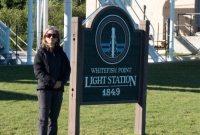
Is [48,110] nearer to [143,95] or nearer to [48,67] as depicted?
[48,67]

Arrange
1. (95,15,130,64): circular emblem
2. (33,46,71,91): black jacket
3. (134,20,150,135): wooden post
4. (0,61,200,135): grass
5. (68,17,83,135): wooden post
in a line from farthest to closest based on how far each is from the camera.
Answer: (0,61,200,135): grass, (134,20,150,135): wooden post, (95,15,130,64): circular emblem, (68,17,83,135): wooden post, (33,46,71,91): black jacket

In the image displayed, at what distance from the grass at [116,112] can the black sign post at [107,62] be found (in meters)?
0.84

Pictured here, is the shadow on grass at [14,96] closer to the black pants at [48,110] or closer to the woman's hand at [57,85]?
the black pants at [48,110]

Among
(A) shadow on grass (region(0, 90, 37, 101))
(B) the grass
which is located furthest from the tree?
(A) shadow on grass (region(0, 90, 37, 101))

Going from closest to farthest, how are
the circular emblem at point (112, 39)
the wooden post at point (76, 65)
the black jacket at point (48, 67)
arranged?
1. the black jacket at point (48, 67)
2. the wooden post at point (76, 65)
3. the circular emblem at point (112, 39)

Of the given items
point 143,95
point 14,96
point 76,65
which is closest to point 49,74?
point 76,65

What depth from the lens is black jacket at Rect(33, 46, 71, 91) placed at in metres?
7.57

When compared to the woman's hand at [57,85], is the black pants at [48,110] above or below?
below

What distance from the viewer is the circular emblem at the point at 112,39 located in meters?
8.55

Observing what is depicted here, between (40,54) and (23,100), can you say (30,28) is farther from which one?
(40,54)

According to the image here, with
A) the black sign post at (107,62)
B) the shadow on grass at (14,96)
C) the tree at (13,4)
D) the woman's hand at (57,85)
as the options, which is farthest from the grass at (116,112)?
the tree at (13,4)

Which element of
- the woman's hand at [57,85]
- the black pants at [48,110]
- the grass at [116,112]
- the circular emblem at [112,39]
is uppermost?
the circular emblem at [112,39]

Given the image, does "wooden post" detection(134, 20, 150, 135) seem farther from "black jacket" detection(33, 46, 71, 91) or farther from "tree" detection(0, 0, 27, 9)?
"tree" detection(0, 0, 27, 9)

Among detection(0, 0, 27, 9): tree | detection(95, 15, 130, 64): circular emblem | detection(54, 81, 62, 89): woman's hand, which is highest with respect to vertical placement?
detection(0, 0, 27, 9): tree
